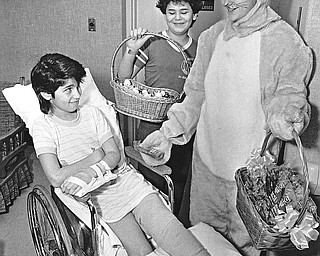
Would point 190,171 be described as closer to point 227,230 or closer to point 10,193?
point 227,230

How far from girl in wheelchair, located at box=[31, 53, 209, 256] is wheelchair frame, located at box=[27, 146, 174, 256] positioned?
55mm

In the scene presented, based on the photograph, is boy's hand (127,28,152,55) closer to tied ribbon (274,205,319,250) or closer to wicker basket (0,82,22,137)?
tied ribbon (274,205,319,250)

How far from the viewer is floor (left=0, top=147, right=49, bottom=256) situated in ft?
5.73

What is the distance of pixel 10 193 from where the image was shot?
6.75 ft

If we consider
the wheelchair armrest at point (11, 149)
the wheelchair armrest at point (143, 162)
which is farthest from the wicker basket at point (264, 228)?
the wheelchair armrest at point (11, 149)

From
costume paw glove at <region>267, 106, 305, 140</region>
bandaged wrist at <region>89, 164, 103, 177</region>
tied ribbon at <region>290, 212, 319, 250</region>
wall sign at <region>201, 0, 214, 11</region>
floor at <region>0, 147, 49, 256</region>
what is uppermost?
wall sign at <region>201, 0, 214, 11</region>

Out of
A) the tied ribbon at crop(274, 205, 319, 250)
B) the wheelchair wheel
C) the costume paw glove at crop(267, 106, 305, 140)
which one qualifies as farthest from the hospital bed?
the costume paw glove at crop(267, 106, 305, 140)

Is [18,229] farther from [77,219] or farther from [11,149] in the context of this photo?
[77,219]

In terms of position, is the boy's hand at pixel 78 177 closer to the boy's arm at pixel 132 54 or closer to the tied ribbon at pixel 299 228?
the boy's arm at pixel 132 54

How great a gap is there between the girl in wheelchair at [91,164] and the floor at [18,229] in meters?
0.57

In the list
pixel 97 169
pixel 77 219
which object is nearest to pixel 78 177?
pixel 97 169

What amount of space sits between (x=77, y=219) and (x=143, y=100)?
0.43 metres

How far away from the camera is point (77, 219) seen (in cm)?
140

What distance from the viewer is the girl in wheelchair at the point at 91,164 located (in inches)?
49.3
